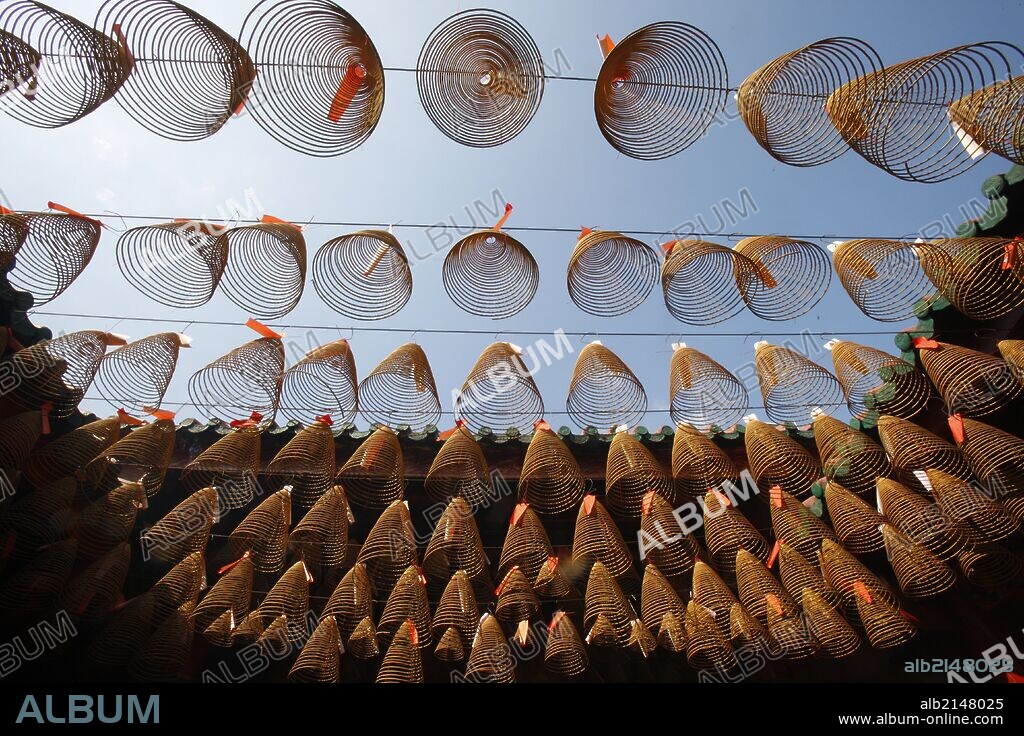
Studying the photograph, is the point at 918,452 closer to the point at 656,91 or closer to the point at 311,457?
the point at 656,91

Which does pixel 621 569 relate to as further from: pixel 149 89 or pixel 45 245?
pixel 45 245

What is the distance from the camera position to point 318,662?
16.2 ft

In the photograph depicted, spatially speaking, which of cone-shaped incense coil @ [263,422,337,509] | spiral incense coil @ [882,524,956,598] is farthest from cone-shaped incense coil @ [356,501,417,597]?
spiral incense coil @ [882,524,956,598]

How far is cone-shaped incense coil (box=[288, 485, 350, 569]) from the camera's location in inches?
196

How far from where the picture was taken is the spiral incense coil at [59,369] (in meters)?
5.18

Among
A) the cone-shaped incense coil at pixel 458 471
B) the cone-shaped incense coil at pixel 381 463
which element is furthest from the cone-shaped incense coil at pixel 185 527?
the cone-shaped incense coil at pixel 458 471

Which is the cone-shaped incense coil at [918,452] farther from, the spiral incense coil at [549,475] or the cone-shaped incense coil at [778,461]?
the spiral incense coil at [549,475]

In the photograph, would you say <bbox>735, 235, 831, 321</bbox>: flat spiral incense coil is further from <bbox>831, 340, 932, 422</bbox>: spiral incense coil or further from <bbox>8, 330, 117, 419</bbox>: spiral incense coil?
<bbox>8, 330, 117, 419</bbox>: spiral incense coil

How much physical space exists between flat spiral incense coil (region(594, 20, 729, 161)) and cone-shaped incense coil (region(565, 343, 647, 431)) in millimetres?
1854

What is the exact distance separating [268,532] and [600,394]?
274 cm

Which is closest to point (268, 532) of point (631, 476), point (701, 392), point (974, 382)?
point (631, 476)

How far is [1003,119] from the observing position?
3766 mm

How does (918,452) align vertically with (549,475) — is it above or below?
below

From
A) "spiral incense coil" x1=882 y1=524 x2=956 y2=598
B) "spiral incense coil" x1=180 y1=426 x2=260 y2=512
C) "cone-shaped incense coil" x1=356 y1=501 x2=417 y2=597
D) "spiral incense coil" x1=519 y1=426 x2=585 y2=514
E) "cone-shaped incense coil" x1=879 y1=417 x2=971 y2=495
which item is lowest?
"spiral incense coil" x1=882 y1=524 x2=956 y2=598
